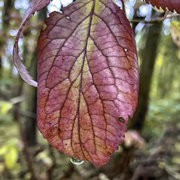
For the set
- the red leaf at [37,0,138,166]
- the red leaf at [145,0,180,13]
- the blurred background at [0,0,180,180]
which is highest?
the red leaf at [145,0,180,13]

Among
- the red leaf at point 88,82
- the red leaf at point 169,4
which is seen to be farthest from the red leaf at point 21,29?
the red leaf at point 169,4

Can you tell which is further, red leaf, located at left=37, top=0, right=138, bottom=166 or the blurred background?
the blurred background

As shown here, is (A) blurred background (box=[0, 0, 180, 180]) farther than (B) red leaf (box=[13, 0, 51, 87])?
Yes

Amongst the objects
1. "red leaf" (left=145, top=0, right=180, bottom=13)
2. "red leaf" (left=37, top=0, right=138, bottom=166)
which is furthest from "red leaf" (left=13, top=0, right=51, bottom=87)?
"red leaf" (left=145, top=0, right=180, bottom=13)

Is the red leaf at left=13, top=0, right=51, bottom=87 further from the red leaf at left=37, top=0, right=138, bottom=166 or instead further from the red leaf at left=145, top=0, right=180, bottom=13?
the red leaf at left=145, top=0, right=180, bottom=13

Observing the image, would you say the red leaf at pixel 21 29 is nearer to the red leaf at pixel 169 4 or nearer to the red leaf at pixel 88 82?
the red leaf at pixel 88 82

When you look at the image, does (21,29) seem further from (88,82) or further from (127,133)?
(127,133)

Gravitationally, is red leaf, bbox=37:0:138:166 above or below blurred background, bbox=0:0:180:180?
above

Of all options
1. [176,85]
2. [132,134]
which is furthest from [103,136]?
[176,85]
